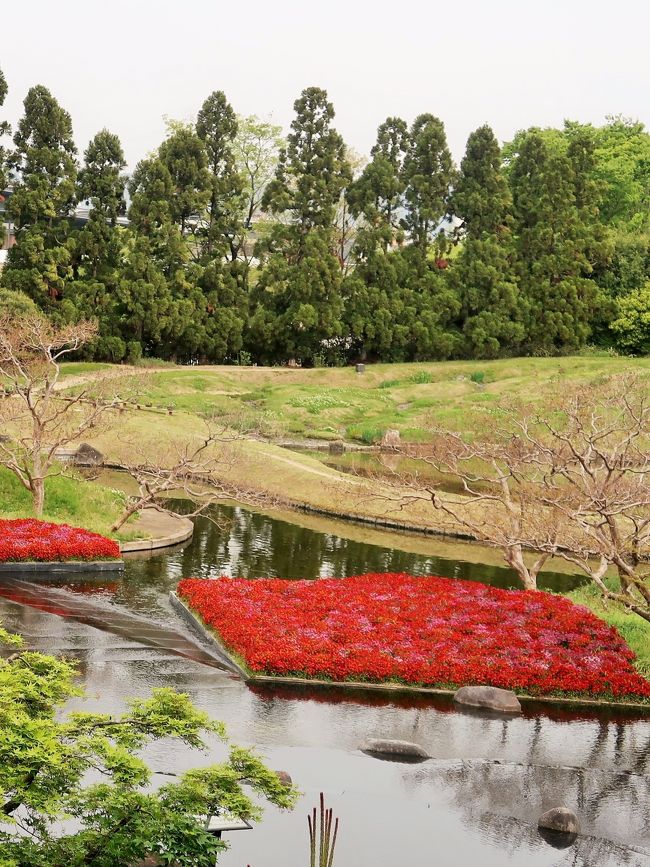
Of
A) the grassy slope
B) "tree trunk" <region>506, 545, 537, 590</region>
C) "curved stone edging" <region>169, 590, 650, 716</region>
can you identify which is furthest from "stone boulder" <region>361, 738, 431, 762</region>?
the grassy slope

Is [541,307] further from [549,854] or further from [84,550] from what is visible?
[549,854]

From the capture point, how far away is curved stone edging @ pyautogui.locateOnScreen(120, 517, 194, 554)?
32781 millimetres

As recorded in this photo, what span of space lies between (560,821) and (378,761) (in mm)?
3319

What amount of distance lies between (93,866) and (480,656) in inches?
505

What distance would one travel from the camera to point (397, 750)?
1822cm

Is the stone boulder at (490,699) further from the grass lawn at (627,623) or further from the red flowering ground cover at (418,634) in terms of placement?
the grass lawn at (627,623)

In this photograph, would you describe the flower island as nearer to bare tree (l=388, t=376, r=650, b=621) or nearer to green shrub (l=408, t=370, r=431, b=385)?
bare tree (l=388, t=376, r=650, b=621)

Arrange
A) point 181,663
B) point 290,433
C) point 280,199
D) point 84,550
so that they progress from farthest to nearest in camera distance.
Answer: point 280,199, point 290,433, point 84,550, point 181,663

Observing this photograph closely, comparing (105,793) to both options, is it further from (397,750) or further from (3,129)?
(3,129)

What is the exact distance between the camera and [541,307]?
72500mm

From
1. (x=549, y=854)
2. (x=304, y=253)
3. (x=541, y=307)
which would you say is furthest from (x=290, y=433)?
(x=549, y=854)

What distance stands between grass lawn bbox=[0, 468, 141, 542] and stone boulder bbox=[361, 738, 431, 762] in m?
16.4

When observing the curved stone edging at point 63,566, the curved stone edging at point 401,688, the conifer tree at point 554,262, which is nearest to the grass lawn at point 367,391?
the conifer tree at point 554,262

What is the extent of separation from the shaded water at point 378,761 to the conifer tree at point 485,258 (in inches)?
1836
